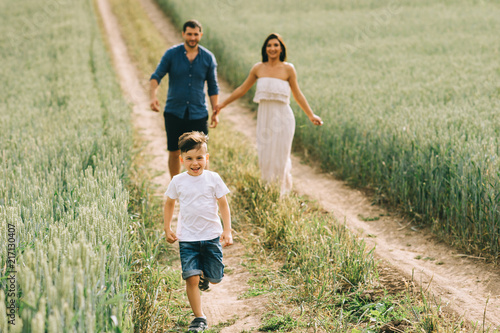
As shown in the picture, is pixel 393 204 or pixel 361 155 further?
pixel 361 155

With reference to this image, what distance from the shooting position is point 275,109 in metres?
6.01

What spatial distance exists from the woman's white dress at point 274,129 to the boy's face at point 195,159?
2.56 metres

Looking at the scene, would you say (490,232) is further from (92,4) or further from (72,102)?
(92,4)

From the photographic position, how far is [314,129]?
845cm

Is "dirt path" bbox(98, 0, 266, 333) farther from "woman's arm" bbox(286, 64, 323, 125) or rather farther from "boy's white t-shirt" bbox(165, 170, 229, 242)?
"woman's arm" bbox(286, 64, 323, 125)

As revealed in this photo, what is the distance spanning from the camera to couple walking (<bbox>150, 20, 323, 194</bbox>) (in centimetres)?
553

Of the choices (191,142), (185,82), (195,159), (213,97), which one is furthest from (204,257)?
(213,97)

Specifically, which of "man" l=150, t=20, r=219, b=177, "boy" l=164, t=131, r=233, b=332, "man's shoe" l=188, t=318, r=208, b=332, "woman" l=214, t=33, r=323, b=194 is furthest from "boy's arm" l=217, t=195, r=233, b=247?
"woman" l=214, t=33, r=323, b=194

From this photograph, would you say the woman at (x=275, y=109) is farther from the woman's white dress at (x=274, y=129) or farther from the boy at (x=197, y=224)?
the boy at (x=197, y=224)

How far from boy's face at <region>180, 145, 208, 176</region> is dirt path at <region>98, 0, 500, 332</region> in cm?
118

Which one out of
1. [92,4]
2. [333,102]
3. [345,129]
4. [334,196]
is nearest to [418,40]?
[333,102]

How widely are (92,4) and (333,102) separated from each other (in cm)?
2473

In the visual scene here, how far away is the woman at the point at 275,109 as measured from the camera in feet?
19.2

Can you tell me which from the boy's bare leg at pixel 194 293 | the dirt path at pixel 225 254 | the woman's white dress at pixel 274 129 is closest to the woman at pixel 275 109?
the woman's white dress at pixel 274 129
